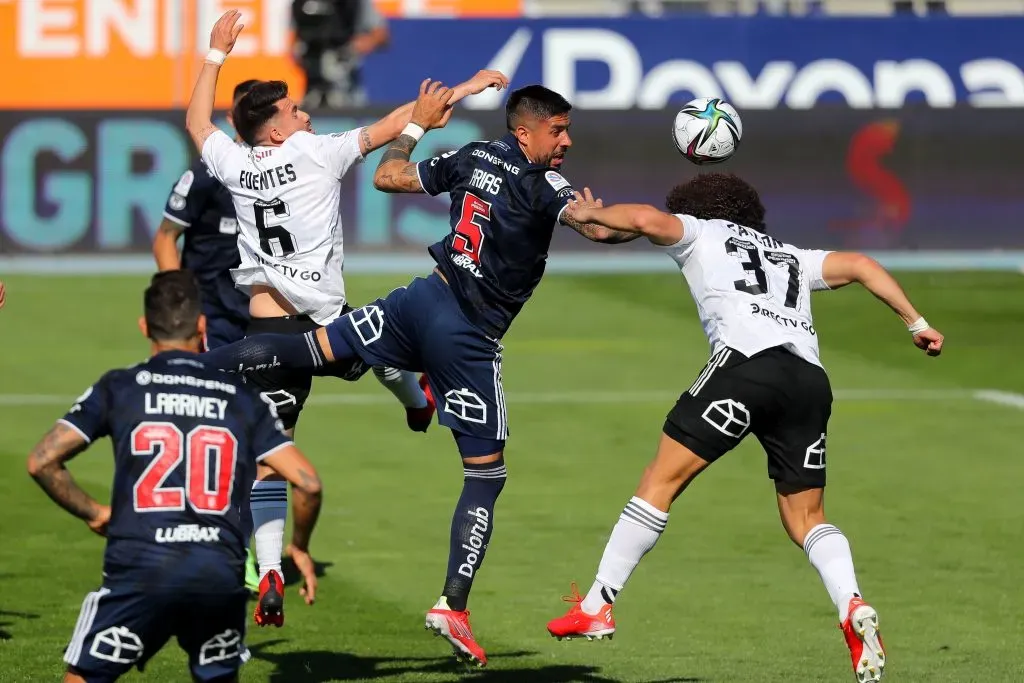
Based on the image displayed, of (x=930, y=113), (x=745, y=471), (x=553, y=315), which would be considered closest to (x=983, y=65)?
(x=930, y=113)

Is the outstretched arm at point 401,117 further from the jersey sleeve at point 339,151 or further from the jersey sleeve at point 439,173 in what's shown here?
the jersey sleeve at point 439,173

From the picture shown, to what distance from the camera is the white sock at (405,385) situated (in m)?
10.2

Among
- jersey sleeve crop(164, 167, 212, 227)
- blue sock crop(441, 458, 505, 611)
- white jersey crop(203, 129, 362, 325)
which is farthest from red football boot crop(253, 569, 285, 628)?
jersey sleeve crop(164, 167, 212, 227)

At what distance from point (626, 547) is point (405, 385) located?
2481 mm

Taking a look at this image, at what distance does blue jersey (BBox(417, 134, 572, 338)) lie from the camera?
27.6 ft

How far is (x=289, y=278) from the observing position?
9.67m

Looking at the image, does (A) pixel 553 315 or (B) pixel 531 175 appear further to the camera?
(A) pixel 553 315

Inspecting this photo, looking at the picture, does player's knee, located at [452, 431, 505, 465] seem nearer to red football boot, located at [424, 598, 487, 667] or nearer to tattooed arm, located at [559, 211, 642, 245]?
red football boot, located at [424, 598, 487, 667]

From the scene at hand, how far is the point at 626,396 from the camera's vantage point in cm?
1669

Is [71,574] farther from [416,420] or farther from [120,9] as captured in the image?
[120,9]

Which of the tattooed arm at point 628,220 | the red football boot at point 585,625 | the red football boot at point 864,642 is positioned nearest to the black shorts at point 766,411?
the tattooed arm at point 628,220

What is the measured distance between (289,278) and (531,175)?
1841 mm

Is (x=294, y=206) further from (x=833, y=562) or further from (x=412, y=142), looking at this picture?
(x=833, y=562)

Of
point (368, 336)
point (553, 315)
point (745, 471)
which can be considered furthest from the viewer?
point (553, 315)
